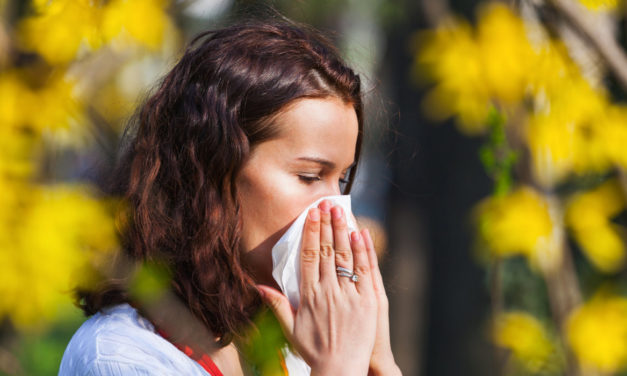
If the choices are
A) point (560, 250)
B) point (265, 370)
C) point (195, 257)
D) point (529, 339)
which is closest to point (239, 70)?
point (195, 257)

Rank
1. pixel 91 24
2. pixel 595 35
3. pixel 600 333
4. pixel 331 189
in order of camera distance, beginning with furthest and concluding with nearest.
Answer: pixel 600 333 → pixel 595 35 → pixel 91 24 → pixel 331 189

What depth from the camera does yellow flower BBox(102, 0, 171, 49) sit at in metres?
1.94

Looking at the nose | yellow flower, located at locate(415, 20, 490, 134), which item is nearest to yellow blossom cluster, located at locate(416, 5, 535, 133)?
yellow flower, located at locate(415, 20, 490, 134)

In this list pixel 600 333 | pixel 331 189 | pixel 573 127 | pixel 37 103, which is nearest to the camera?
pixel 331 189

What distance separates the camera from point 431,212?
436 centimetres

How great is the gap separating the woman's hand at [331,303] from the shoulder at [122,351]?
241 mm

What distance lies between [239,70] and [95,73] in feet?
2.21

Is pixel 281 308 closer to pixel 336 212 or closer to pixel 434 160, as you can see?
pixel 336 212

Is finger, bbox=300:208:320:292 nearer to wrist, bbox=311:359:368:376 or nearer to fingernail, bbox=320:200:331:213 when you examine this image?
fingernail, bbox=320:200:331:213

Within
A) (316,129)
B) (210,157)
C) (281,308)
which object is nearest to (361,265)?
(281,308)

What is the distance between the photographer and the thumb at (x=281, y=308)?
1729mm

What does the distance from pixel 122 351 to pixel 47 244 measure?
83 cm

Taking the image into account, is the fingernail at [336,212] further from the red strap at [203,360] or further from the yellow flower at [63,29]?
the yellow flower at [63,29]

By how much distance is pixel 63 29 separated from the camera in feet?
6.42
